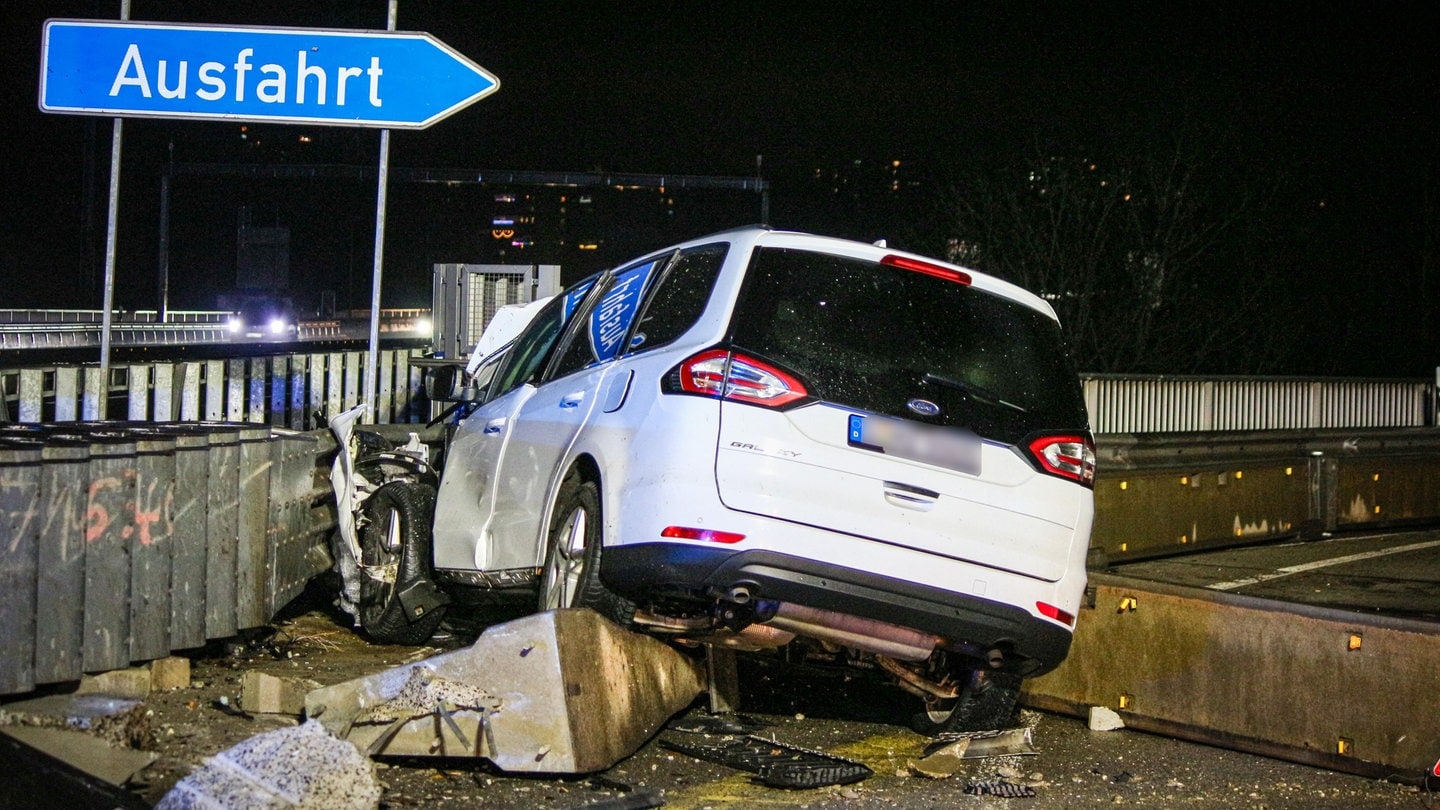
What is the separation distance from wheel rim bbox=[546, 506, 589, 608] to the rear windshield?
1188 mm

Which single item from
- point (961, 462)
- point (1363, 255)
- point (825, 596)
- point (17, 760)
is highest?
point (1363, 255)

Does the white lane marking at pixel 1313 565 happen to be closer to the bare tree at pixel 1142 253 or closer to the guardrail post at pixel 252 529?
the guardrail post at pixel 252 529

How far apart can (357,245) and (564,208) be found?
33.5 ft

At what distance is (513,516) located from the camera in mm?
6758

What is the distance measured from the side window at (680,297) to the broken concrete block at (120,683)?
2.45 m

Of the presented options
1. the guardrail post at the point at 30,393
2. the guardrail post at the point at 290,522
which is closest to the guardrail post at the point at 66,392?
the guardrail post at the point at 30,393

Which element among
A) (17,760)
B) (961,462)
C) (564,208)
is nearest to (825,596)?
(961,462)

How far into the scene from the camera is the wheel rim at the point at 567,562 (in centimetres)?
599

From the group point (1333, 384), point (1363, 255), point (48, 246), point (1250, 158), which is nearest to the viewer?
point (1333, 384)

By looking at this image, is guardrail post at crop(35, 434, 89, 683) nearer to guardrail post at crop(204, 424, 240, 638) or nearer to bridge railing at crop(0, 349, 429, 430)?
guardrail post at crop(204, 424, 240, 638)

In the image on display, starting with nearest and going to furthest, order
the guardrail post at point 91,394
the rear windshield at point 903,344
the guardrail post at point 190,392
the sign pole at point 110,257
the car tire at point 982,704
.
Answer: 1. the rear windshield at point 903,344
2. the car tire at point 982,704
3. the sign pole at point 110,257
4. the guardrail post at point 91,394
5. the guardrail post at point 190,392

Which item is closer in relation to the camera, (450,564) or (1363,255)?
(450,564)

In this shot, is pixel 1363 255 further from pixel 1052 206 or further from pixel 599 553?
pixel 599 553

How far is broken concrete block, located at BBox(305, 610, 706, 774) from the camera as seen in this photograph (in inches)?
207
